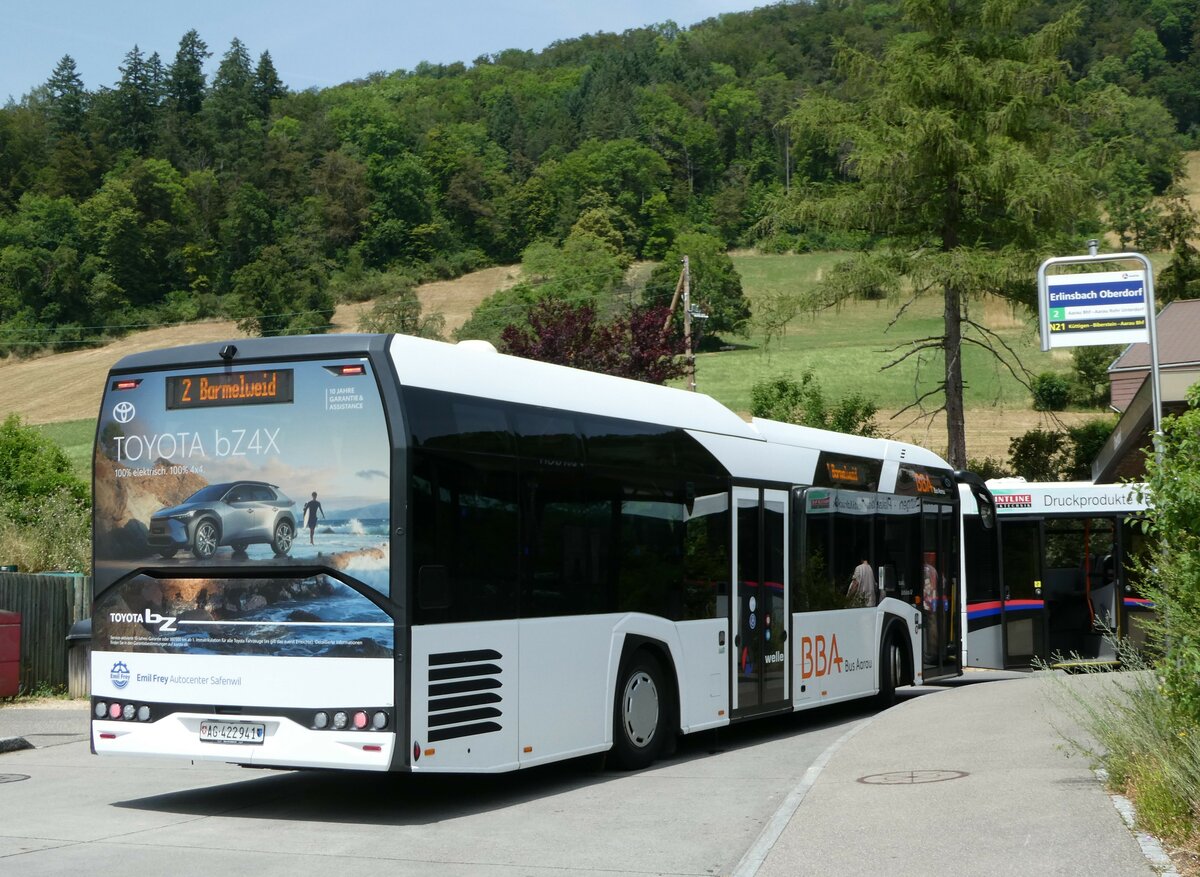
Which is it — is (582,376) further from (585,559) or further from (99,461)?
(99,461)

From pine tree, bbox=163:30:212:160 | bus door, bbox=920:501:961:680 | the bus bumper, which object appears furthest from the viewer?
pine tree, bbox=163:30:212:160

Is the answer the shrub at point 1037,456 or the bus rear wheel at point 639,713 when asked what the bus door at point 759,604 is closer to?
the bus rear wheel at point 639,713

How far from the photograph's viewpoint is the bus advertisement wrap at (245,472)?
30.3ft

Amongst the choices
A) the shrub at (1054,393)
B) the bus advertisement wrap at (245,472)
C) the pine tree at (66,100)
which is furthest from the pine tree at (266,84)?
the bus advertisement wrap at (245,472)

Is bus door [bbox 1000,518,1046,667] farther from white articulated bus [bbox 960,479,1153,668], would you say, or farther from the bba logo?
the bba logo

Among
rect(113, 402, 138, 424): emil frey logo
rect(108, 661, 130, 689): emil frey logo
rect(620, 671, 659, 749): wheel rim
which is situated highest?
rect(113, 402, 138, 424): emil frey logo

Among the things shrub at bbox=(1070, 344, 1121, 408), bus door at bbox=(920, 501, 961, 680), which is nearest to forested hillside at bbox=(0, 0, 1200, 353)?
shrub at bbox=(1070, 344, 1121, 408)

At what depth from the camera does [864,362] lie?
73.2 meters

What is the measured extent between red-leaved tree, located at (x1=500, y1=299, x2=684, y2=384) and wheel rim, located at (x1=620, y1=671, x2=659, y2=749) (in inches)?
1073

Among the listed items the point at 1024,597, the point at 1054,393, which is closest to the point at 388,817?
the point at 1024,597

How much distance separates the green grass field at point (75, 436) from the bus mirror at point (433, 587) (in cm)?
5251

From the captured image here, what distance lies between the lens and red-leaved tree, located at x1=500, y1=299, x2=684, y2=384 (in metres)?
39.5

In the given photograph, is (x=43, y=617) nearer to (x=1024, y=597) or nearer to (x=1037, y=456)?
(x=1024, y=597)

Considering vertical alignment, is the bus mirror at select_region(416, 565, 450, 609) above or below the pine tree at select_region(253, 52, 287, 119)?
below
